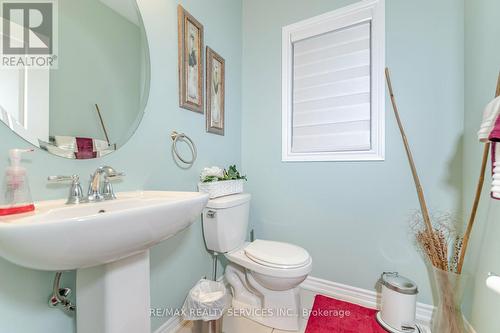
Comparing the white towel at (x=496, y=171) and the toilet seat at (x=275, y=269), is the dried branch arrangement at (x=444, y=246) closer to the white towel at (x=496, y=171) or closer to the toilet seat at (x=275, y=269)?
the white towel at (x=496, y=171)

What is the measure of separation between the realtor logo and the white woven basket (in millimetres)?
859

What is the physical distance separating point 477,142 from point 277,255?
3.89 ft

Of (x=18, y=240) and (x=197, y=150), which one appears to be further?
(x=197, y=150)

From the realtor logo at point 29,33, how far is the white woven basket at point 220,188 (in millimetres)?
859

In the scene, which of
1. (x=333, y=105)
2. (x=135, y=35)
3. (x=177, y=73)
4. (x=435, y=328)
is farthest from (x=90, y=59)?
(x=435, y=328)

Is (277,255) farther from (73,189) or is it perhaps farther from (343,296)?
(73,189)

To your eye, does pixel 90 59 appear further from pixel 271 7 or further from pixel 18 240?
pixel 271 7

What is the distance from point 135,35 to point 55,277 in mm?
1052

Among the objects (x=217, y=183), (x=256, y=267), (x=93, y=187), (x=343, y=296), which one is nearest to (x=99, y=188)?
(x=93, y=187)

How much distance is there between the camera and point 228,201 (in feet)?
4.21

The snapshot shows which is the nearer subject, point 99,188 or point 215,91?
point 99,188

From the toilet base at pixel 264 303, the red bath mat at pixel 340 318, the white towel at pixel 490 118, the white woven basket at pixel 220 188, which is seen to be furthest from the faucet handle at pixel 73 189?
the white towel at pixel 490 118

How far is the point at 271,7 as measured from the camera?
171cm

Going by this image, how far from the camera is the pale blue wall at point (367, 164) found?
3.97 ft
